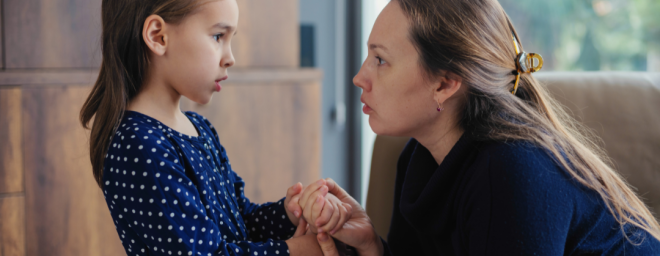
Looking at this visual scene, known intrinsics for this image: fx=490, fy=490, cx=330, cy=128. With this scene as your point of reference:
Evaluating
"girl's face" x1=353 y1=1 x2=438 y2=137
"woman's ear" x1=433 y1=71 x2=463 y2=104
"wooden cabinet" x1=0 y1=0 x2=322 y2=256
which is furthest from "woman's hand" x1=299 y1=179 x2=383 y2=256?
"wooden cabinet" x1=0 y1=0 x2=322 y2=256

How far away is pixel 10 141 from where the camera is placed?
1422mm

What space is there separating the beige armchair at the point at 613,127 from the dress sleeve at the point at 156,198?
Answer: 61cm

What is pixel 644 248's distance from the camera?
3.02 feet

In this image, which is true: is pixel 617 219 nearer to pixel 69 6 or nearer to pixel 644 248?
pixel 644 248

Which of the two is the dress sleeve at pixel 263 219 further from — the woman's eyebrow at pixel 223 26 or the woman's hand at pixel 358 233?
the woman's eyebrow at pixel 223 26

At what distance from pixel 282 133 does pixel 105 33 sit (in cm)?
100

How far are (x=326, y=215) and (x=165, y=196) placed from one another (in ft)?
1.10

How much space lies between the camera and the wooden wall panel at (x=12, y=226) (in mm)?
1437

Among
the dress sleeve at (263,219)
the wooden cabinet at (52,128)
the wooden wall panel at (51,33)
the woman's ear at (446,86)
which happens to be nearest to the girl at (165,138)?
the dress sleeve at (263,219)

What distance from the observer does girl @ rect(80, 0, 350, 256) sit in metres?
0.82

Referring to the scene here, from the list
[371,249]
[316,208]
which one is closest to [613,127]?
[371,249]

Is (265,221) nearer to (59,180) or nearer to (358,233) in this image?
(358,233)

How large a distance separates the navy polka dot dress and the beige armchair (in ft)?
1.62

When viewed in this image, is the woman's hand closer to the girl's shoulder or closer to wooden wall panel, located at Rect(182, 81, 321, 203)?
the girl's shoulder
